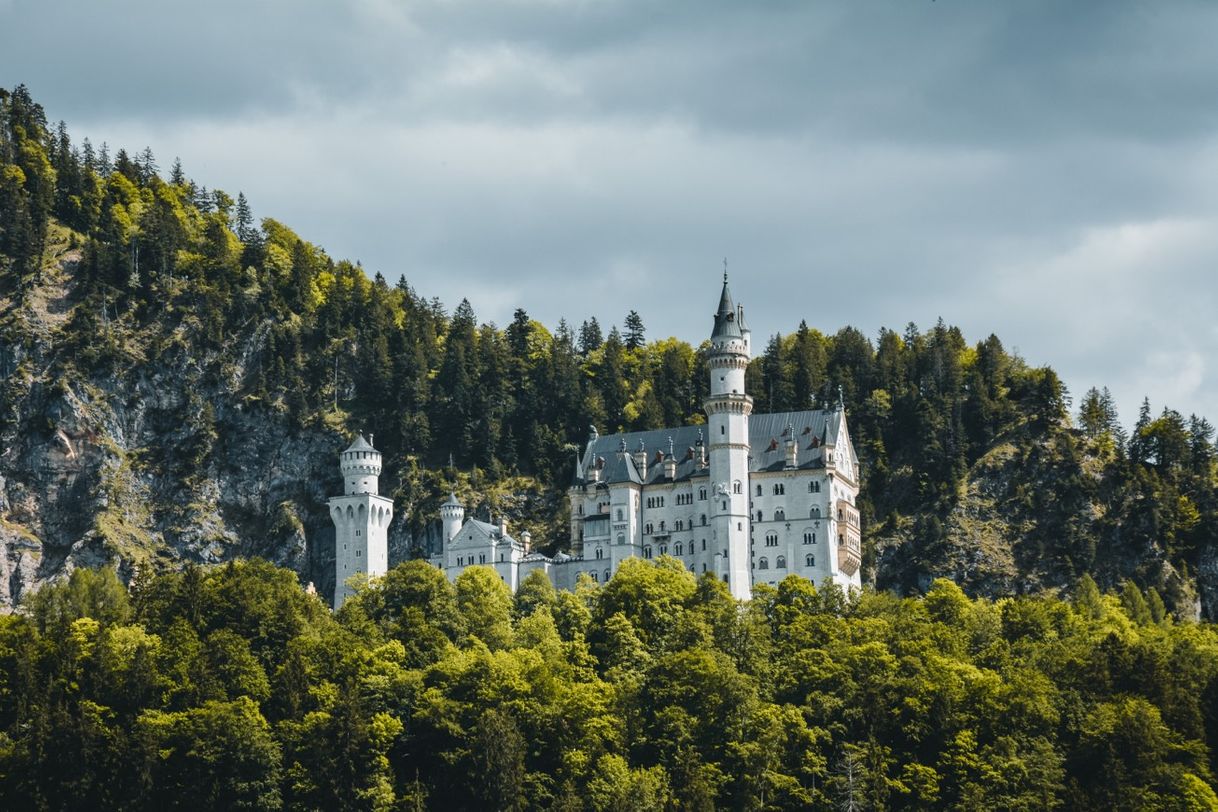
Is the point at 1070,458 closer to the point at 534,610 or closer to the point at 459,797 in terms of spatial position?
the point at 534,610

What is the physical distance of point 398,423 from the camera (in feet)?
470

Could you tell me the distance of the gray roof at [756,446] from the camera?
4680 inches

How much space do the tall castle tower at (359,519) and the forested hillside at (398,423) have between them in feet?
18.6

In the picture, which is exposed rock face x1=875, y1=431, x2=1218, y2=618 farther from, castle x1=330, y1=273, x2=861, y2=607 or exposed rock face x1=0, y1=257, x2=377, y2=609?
exposed rock face x1=0, y1=257, x2=377, y2=609

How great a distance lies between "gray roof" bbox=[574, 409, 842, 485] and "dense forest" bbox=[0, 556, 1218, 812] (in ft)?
58.2

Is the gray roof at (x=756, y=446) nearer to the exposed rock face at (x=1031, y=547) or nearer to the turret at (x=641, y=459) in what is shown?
the turret at (x=641, y=459)

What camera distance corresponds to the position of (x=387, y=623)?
105 metres

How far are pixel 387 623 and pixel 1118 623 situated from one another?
127 feet

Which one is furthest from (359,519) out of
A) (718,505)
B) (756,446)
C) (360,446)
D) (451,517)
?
(756,446)

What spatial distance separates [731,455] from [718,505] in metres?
2.97

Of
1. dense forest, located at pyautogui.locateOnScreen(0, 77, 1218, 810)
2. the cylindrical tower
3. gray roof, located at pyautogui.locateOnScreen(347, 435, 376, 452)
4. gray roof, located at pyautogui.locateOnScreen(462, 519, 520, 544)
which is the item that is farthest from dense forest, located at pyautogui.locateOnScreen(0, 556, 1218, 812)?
gray roof, located at pyautogui.locateOnScreen(347, 435, 376, 452)

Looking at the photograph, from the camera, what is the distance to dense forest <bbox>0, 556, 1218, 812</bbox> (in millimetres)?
88625

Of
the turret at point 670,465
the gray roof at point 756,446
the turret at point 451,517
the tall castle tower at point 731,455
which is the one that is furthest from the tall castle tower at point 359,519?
the tall castle tower at point 731,455

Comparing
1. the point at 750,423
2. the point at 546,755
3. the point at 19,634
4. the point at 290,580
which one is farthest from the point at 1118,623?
the point at 19,634
